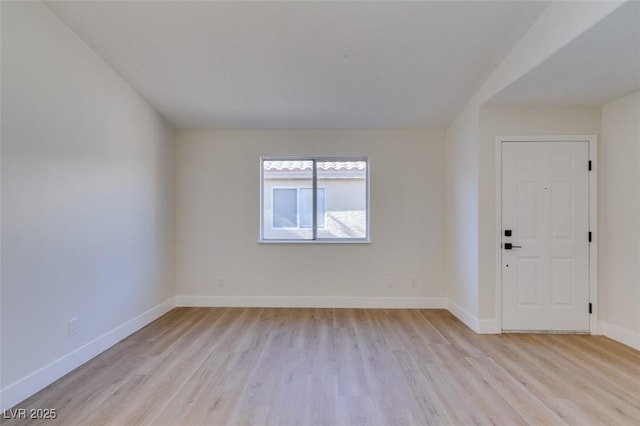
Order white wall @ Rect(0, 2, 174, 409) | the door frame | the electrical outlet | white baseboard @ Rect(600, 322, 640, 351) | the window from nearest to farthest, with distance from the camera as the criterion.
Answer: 1. white wall @ Rect(0, 2, 174, 409)
2. the electrical outlet
3. white baseboard @ Rect(600, 322, 640, 351)
4. the door frame
5. the window

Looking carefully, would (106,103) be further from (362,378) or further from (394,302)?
(394,302)

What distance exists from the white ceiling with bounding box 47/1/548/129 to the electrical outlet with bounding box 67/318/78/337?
7.81ft

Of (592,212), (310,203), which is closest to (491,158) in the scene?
(592,212)

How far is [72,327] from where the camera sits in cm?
260

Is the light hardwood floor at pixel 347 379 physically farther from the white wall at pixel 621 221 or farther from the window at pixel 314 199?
the window at pixel 314 199

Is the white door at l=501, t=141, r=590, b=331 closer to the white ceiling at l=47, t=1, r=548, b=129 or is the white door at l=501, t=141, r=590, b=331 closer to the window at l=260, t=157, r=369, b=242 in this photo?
the white ceiling at l=47, t=1, r=548, b=129

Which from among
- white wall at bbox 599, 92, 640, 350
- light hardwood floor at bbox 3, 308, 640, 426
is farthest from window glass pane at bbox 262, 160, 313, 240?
white wall at bbox 599, 92, 640, 350

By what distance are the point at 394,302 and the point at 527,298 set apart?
1.55m

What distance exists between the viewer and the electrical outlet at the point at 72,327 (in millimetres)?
2570

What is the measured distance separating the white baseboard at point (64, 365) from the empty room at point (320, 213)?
0.02 meters

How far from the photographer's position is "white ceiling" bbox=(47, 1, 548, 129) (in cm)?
247

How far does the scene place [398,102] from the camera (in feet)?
12.0

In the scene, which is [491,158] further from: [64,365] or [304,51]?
[64,365]

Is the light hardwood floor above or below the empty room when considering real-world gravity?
below
